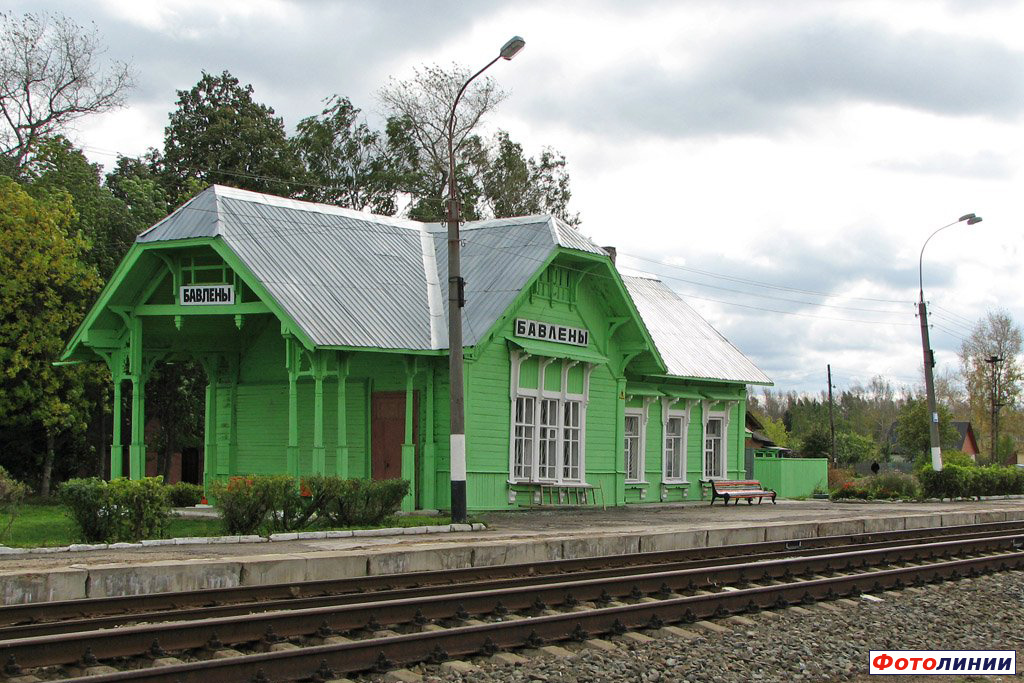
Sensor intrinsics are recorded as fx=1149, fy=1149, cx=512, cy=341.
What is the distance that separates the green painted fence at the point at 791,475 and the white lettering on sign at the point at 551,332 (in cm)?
1243

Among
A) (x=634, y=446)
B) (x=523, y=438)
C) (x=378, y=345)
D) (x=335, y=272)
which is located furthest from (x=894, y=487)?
(x=378, y=345)

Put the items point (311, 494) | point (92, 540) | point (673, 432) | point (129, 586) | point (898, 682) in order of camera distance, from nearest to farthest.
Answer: point (898, 682) < point (129, 586) < point (92, 540) < point (311, 494) < point (673, 432)

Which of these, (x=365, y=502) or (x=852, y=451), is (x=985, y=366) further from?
(x=365, y=502)

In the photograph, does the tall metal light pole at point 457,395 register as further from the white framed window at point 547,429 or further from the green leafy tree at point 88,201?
the green leafy tree at point 88,201

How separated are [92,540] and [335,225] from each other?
34.2ft

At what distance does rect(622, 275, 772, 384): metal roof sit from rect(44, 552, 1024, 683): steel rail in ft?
52.9

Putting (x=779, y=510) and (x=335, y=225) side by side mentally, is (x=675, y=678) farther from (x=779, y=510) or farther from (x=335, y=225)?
(x=779, y=510)

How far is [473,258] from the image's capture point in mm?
25266

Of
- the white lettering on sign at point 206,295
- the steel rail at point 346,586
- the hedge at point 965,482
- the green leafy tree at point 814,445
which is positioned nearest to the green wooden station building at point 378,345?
the white lettering on sign at point 206,295

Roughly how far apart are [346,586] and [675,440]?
1909 centimetres

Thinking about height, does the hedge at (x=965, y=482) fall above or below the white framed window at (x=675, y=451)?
below

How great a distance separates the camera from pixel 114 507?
15.6m

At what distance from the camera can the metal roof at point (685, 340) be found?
3061cm

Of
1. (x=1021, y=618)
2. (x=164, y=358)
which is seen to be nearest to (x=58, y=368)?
(x=164, y=358)
